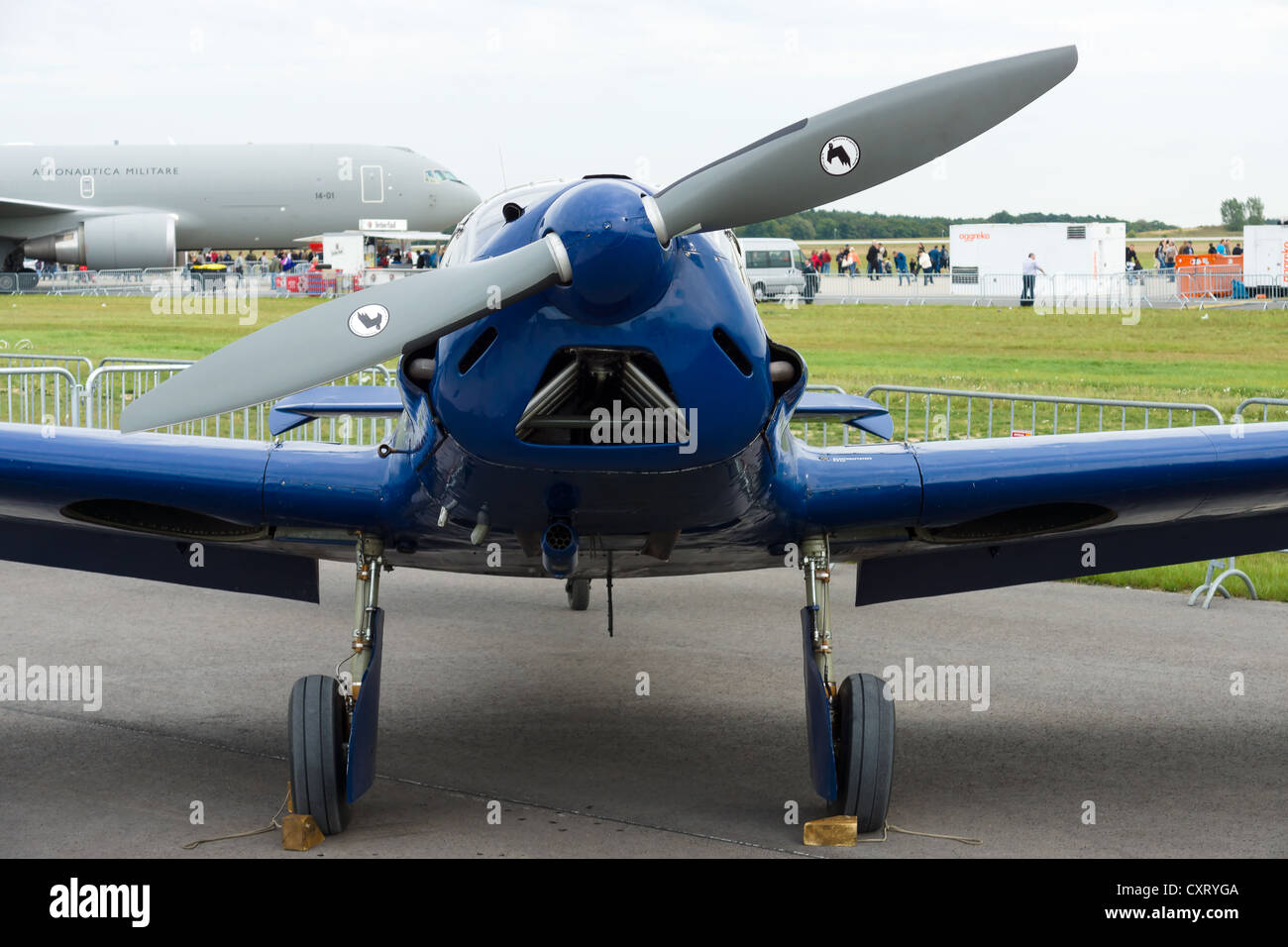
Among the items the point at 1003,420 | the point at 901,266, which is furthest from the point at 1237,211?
the point at 1003,420

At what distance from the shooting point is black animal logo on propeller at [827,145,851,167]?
3.93 meters

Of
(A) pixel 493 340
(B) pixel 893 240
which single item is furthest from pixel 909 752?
(B) pixel 893 240

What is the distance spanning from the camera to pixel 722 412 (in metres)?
3.91

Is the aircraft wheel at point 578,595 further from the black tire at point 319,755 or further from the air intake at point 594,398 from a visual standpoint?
the air intake at point 594,398

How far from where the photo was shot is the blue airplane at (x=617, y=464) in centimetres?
372

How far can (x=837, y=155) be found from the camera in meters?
3.93

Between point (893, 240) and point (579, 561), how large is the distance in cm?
11114

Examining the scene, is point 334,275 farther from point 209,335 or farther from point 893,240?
point 893,240

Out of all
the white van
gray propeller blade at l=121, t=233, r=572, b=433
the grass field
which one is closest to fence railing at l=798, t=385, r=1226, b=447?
the grass field

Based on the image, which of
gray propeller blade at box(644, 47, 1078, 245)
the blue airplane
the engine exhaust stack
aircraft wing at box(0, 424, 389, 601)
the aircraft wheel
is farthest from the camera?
the aircraft wheel

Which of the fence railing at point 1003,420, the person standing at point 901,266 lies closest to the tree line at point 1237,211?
the person standing at point 901,266

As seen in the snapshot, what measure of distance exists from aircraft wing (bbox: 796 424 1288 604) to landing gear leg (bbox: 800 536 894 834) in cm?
36

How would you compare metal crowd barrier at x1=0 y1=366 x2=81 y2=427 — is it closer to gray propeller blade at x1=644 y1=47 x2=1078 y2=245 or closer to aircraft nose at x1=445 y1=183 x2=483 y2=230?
gray propeller blade at x1=644 y1=47 x2=1078 y2=245

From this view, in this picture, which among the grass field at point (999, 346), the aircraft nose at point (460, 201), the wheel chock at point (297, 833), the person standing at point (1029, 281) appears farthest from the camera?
the aircraft nose at point (460, 201)
